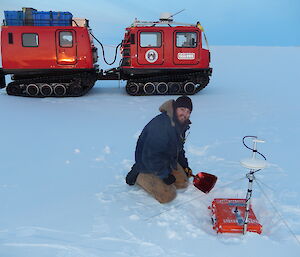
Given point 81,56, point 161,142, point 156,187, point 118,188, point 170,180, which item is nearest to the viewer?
point 161,142

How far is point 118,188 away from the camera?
4168 mm

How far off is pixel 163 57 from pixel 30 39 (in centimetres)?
442

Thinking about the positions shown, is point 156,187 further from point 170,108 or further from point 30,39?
point 30,39

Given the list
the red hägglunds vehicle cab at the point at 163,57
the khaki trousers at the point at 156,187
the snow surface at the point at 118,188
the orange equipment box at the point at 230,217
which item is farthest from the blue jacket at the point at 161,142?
the red hägglunds vehicle cab at the point at 163,57

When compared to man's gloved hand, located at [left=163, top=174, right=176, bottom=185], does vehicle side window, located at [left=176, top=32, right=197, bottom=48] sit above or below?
above

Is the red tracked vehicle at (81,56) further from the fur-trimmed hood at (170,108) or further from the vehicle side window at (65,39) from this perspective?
the fur-trimmed hood at (170,108)

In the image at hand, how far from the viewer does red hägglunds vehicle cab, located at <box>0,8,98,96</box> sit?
9891mm

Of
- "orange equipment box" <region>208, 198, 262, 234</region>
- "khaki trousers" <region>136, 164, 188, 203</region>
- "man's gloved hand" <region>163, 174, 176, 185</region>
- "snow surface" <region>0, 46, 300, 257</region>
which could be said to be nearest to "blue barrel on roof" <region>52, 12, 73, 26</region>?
"snow surface" <region>0, 46, 300, 257</region>

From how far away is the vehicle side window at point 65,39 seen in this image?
10016mm

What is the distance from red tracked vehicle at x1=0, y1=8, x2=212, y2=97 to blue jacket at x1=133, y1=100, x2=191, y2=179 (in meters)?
7.15

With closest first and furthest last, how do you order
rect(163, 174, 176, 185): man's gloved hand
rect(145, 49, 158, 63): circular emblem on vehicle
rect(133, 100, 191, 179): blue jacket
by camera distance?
rect(133, 100, 191, 179): blue jacket → rect(163, 174, 176, 185): man's gloved hand → rect(145, 49, 158, 63): circular emblem on vehicle

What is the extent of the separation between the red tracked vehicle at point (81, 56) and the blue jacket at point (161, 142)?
→ 715 cm

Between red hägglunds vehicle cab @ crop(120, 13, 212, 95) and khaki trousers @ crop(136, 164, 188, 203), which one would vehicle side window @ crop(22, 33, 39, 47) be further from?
khaki trousers @ crop(136, 164, 188, 203)

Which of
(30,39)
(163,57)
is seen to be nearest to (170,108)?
(163,57)
